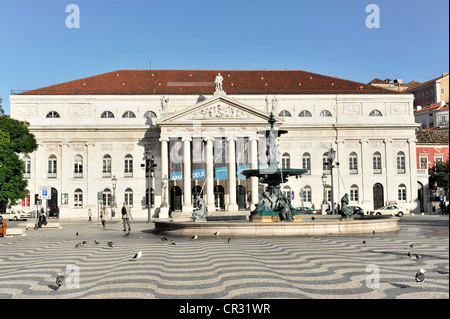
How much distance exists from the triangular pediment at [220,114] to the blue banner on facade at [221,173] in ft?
17.0

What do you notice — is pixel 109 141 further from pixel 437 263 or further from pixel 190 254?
pixel 437 263

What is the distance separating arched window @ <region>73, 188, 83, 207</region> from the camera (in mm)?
55469

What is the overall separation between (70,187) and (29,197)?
4.76 metres

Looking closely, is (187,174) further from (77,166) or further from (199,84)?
(77,166)

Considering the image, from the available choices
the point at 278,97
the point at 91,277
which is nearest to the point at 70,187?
the point at 278,97

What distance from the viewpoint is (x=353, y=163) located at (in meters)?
58.7

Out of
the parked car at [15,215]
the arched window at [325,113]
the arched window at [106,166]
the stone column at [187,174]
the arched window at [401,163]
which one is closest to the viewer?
the parked car at [15,215]

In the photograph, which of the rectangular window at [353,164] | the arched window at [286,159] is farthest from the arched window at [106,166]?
the rectangular window at [353,164]

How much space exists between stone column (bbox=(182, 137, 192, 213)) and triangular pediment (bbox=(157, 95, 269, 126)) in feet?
7.95

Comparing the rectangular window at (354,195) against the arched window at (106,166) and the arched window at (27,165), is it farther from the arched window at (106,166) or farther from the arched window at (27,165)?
the arched window at (27,165)

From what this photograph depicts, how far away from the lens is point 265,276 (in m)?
9.20

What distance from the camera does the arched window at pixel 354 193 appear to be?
2274 inches

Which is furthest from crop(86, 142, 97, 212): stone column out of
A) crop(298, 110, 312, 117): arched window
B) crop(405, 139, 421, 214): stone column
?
crop(405, 139, 421, 214): stone column

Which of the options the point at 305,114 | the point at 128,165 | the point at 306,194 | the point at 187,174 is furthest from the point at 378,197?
the point at 128,165
